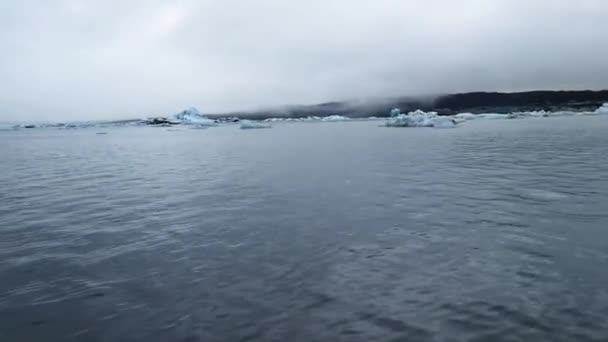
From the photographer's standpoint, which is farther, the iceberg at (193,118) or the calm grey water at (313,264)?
the iceberg at (193,118)

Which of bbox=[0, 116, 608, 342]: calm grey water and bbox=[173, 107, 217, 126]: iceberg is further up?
bbox=[173, 107, 217, 126]: iceberg

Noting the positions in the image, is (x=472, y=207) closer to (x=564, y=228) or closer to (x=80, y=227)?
(x=564, y=228)

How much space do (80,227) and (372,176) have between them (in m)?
13.0

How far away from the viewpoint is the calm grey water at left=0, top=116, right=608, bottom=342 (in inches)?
223

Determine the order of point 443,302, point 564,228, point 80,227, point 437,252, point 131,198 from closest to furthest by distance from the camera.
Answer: point 443,302
point 437,252
point 564,228
point 80,227
point 131,198

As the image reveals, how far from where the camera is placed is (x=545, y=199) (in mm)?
12898

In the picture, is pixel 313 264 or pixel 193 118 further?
pixel 193 118

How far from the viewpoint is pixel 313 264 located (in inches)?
311

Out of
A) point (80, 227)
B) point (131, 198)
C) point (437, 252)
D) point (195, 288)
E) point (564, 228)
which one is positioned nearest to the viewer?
point (195, 288)

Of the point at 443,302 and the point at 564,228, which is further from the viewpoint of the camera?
the point at 564,228

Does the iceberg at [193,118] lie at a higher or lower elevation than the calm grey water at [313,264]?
higher

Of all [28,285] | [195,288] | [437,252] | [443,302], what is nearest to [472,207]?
[437,252]

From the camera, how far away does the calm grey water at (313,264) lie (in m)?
5.66

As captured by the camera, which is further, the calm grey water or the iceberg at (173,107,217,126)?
the iceberg at (173,107,217,126)
